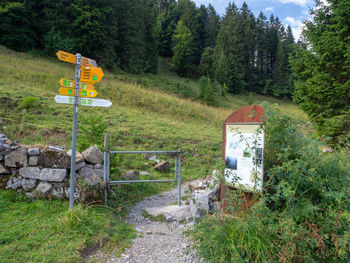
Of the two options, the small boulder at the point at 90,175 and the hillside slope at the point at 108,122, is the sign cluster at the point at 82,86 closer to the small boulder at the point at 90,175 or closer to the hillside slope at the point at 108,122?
the small boulder at the point at 90,175

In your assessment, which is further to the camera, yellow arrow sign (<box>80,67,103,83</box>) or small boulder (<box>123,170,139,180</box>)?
small boulder (<box>123,170,139,180</box>)

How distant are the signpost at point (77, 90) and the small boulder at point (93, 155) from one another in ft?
Answer: 3.54

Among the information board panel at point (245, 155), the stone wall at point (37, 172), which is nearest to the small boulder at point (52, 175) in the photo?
the stone wall at point (37, 172)

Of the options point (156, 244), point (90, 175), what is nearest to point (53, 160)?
point (90, 175)

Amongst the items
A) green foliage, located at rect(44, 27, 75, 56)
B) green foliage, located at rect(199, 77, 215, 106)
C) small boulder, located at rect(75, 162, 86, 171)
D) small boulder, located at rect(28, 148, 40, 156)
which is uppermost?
green foliage, located at rect(44, 27, 75, 56)

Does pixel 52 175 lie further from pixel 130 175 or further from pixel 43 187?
pixel 130 175

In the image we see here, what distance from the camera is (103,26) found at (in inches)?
1287

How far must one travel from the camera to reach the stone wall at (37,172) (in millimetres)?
4812

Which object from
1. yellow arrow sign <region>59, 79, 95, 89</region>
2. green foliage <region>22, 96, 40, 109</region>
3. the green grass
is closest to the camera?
the green grass

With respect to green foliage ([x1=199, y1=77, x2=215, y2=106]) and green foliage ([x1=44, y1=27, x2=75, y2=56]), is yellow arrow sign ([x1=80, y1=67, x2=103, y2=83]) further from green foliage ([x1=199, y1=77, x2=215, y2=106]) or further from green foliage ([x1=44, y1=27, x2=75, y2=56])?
green foliage ([x1=44, y1=27, x2=75, y2=56])

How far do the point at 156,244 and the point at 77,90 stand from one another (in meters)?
3.02

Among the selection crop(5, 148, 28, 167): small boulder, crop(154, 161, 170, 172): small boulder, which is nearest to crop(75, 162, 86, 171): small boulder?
crop(5, 148, 28, 167): small boulder

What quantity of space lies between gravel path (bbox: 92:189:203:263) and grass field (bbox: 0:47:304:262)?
0.27m

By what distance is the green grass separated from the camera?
126 inches
